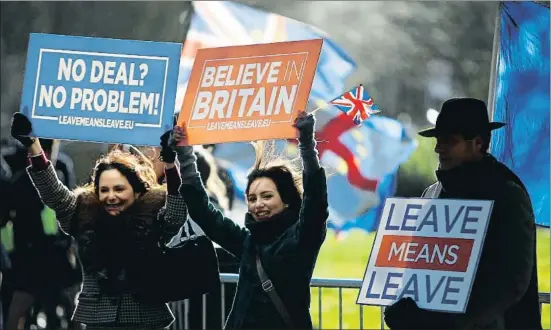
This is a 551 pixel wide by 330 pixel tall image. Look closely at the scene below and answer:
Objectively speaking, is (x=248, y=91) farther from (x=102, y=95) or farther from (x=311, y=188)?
(x=102, y=95)

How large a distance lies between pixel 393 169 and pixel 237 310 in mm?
1037

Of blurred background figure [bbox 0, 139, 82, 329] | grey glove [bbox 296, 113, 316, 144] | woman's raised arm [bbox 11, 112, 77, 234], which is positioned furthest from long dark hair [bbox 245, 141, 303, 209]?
blurred background figure [bbox 0, 139, 82, 329]

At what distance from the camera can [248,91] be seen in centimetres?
602

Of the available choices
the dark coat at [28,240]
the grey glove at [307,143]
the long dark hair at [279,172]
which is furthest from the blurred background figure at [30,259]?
the grey glove at [307,143]

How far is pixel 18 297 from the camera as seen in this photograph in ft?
21.9

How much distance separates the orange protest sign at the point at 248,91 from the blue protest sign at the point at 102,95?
0.14m

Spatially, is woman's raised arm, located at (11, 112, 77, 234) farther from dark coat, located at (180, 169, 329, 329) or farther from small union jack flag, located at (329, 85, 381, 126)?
small union jack flag, located at (329, 85, 381, 126)

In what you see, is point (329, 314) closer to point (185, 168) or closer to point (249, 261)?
point (249, 261)

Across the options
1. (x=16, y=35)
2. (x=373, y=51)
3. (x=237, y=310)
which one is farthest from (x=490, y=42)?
(x=16, y=35)

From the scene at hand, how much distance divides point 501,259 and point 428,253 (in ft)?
1.10

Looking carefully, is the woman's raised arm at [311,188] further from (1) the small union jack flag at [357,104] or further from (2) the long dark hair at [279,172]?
(1) the small union jack flag at [357,104]

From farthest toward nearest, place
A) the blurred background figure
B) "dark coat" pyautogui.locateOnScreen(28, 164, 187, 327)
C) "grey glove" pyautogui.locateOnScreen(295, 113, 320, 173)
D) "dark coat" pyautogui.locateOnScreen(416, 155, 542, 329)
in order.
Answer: the blurred background figure, "dark coat" pyautogui.locateOnScreen(28, 164, 187, 327), "grey glove" pyautogui.locateOnScreen(295, 113, 320, 173), "dark coat" pyautogui.locateOnScreen(416, 155, 542, 329)

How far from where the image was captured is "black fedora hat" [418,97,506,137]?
577 cm

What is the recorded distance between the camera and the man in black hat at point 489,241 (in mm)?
5574
